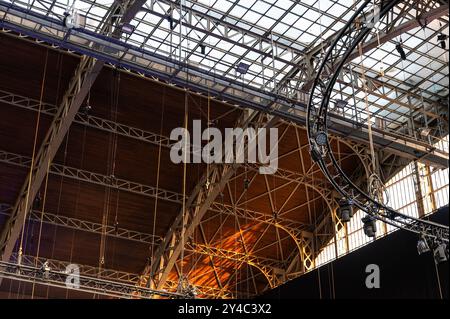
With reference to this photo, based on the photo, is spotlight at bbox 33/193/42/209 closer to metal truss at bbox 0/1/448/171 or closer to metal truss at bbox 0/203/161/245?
metal truss at bbox 0/203/161/245

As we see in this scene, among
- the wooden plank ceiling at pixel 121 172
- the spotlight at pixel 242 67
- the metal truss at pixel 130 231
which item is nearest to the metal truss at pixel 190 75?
the spotlight at pixel 242 67

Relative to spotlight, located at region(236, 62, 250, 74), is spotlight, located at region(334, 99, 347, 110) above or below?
below

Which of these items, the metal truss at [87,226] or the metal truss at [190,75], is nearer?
the metal truss at [190,75]

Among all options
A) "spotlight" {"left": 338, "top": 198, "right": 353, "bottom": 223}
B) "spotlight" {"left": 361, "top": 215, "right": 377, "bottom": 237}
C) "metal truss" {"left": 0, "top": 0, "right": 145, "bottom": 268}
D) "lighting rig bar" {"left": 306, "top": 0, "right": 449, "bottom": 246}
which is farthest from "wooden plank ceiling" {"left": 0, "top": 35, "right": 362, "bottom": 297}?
"spotlight" {"left": 361, "top": 215, "right": 377, "bottom": 237}

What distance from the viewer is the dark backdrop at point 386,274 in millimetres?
22250

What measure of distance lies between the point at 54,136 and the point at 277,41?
332 inches

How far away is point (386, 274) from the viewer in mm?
24109

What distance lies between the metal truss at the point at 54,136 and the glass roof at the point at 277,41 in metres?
1.21

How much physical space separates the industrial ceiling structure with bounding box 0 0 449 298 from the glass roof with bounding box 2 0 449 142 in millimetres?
65

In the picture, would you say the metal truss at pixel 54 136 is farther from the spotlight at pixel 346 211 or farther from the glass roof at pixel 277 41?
the spotlight at pixel 346 211

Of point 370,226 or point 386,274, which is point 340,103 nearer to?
point 386,274

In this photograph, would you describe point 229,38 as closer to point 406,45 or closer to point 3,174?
point 406,45

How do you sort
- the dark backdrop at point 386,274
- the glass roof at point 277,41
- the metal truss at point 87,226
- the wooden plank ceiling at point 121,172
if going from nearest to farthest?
the dark backdrop at point 386,274 → the glass roof at point 277,41 → the wooden plank ceiling at point 121,172 → the metal truss at point 87,226

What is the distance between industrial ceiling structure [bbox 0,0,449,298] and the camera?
71.3ft
